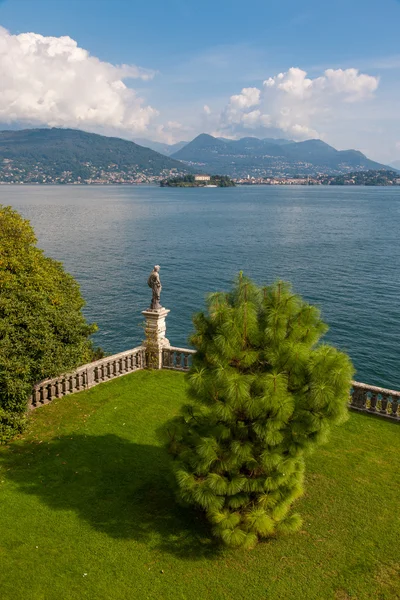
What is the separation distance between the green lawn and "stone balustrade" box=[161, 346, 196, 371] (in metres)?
4.63

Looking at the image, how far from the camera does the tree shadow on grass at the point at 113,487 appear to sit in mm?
9117

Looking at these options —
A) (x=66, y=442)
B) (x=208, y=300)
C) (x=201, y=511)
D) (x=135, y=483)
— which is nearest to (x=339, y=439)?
(x=201, y=511)

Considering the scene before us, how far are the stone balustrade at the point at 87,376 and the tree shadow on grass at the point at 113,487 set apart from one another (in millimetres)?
2503

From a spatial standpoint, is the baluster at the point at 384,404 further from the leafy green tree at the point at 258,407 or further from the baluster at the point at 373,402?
the leafy green tree at the point at 258,407

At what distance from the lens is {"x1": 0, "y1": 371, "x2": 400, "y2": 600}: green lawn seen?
26.1ft

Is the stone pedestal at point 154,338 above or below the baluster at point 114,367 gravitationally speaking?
above

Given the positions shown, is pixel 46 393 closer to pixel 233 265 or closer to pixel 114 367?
pixel 114 367

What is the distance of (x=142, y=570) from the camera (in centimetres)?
825

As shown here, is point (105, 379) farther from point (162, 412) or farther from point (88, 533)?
point (88, 533)

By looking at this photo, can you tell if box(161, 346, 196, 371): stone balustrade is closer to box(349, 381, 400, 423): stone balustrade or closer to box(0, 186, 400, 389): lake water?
box(0, 186, 400, 389): lake water

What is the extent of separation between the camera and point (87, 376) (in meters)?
15.8

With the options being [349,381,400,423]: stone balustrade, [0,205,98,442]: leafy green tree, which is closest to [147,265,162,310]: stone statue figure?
[0,205,98,442]: leafy green tree

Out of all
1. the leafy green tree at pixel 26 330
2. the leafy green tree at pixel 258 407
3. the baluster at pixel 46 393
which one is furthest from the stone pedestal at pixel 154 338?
the leafy green tree at pixel 258 407

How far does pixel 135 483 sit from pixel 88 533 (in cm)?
182
